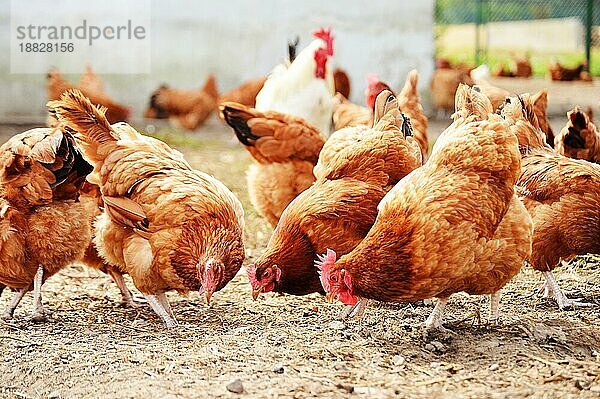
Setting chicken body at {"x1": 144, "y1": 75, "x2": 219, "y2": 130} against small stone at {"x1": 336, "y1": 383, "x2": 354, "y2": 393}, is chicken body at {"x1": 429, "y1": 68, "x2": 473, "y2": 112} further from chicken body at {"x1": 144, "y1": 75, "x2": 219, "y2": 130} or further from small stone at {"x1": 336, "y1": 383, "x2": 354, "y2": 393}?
small stone at {"x1": 336, "y1": 383, "x2": 354, "y2": 393}

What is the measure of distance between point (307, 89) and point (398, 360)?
5.06 meters

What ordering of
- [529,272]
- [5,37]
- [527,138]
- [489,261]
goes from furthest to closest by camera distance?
[5,37]
[529,272]
[527,138]
[489,261]

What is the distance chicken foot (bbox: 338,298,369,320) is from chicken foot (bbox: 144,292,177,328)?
1044 millimetres

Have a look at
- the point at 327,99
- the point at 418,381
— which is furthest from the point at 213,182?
the point at 327,99

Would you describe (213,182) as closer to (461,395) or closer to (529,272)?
(461,395)

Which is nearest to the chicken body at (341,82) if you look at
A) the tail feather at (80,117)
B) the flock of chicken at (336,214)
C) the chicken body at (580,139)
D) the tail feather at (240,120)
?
the tail feather at (240,120)

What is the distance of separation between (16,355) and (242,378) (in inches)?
55.3

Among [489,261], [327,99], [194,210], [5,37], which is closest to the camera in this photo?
[489,261]

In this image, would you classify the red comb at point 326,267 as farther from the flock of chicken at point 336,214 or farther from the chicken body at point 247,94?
the chicken body at point 247,94

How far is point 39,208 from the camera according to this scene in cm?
496

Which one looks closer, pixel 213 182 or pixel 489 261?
pixel 489 261

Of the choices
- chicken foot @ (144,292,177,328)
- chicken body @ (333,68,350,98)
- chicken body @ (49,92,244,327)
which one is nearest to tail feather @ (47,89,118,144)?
chicken body @ (49,92,244,327)

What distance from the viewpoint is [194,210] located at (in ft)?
15.7
